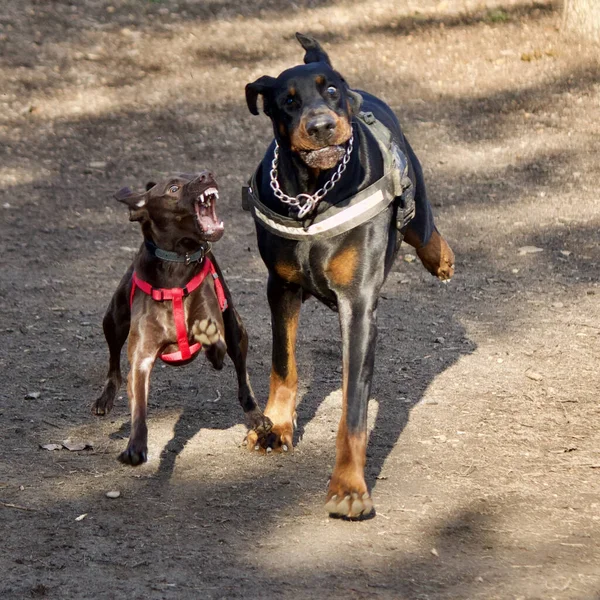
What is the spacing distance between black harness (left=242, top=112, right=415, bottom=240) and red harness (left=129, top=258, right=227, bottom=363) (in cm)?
35

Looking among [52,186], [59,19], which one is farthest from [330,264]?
[59,19]

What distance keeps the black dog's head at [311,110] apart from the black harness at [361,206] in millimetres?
263

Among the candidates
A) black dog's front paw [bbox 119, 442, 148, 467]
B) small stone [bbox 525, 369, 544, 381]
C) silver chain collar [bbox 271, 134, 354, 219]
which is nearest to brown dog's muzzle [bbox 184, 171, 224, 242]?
silver chain collar [bbox 271, 134, 354, 219]

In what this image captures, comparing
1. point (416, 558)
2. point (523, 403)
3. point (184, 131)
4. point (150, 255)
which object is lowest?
point (184, 131)

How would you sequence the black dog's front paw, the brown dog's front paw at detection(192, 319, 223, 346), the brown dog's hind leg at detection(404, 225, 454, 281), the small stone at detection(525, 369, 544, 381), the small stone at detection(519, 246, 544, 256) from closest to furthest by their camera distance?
1. the black dog's front paw
2. the brown dog's front paw at detection(192, 319, 223, 346)
3. the small stone at detection(525, 369, 544, 381)
4. the brown dog's hind leg at detection(404, 225, 454, 281)
5. the small stone at detection(519, 246, 544, 256)

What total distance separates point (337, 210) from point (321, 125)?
455 millimetres

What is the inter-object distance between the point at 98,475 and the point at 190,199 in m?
1.31

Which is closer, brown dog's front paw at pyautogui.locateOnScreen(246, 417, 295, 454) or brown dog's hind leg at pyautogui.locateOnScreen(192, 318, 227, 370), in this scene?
brown dog's hind leg at pyautogui.locateOnScreen(192, 318, 227, 370)

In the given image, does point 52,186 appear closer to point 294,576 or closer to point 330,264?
point 330,264

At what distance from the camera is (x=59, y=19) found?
1377 cm

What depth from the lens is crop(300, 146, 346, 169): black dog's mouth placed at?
439 centimetres

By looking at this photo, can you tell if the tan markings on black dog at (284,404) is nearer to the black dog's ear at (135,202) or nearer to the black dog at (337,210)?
the black dog at (337,210)

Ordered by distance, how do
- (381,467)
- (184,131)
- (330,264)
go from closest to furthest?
(330,264)
(381,467)
(184,131)

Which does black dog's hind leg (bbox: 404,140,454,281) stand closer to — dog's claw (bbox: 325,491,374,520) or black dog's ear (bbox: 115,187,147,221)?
black dog's ear (bbox: 115,187,147,221)
